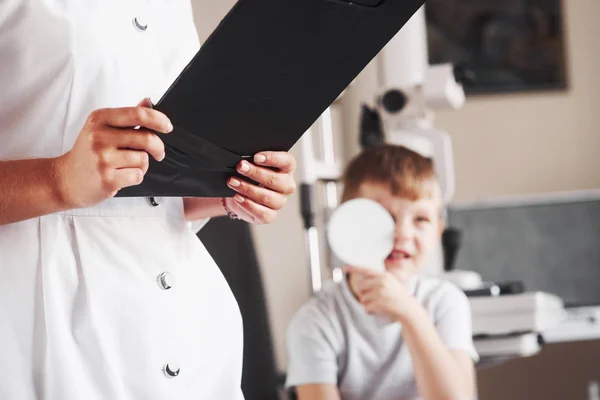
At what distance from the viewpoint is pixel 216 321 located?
31.9 inches

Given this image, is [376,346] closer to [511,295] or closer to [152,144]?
[511,295]

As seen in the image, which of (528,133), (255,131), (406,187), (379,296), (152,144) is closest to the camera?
(152,144)

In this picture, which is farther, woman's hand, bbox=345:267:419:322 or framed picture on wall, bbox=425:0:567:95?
framed picture on wall, bbox=425:0:567:95

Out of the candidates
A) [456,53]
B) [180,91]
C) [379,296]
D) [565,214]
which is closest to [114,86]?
[180,91]

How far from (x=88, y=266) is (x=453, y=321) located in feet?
3.04

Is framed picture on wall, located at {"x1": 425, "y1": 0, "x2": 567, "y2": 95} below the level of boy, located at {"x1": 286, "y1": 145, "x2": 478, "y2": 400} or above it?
above

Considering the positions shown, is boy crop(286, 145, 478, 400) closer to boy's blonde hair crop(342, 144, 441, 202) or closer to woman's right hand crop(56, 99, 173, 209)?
boy's blonde hair crop(342, 144, 441, 202)

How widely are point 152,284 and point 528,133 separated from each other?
305 cm

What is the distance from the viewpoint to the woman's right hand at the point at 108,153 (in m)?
0.60

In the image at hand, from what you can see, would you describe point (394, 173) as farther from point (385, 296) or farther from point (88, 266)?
point (88, 266)

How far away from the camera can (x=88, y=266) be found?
0.72 metres

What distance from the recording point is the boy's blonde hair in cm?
149

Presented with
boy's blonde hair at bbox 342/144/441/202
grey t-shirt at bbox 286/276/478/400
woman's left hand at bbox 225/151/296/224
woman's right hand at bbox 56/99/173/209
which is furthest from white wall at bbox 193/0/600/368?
woman's right hand at bbox 56/99/173/209

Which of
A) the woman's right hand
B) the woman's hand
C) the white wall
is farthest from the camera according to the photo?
the white wall
